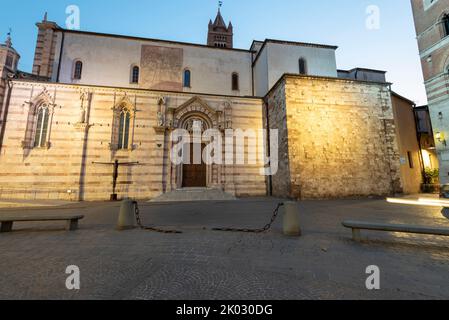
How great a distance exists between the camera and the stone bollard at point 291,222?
188 inches

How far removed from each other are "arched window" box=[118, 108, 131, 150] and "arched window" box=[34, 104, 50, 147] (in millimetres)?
4669

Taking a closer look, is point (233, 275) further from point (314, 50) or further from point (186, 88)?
point (314, 50)

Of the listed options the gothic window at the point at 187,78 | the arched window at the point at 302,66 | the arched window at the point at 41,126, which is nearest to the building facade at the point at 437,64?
the arched window at the point at 302,66

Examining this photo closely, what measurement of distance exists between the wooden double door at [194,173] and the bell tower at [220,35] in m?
27.7

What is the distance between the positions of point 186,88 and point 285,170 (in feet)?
39.9

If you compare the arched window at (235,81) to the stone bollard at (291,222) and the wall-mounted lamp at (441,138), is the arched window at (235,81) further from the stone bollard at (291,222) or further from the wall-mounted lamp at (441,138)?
the stone bollard at (291,222)

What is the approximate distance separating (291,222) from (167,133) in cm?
1214

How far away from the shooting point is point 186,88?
18.2 meters

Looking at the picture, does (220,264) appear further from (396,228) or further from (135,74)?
(135,74)

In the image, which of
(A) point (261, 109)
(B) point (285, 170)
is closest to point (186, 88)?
(A) point (261, 109)

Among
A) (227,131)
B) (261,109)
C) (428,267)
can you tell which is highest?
(261,109)

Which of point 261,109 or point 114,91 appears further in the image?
point 261,109

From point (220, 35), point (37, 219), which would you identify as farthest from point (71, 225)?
point (220, 35)

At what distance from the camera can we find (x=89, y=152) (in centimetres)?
1352
